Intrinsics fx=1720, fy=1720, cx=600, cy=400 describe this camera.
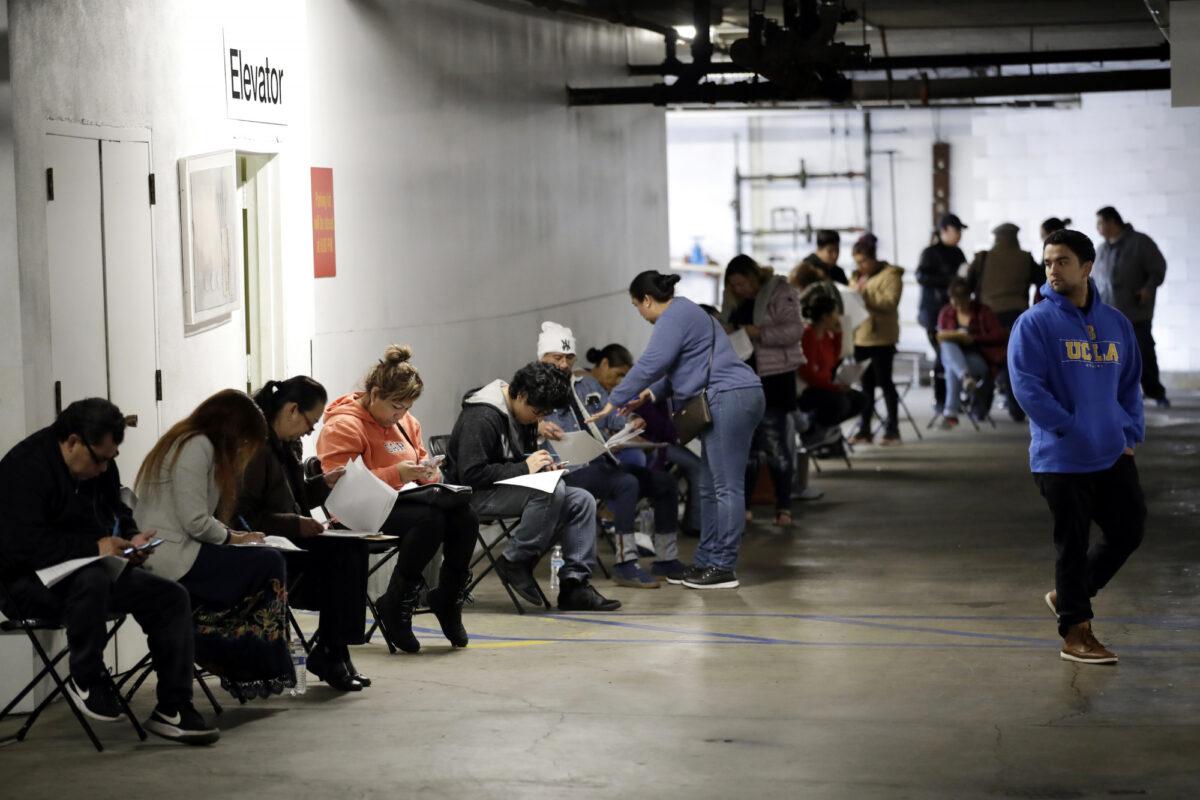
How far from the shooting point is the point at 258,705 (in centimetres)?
550

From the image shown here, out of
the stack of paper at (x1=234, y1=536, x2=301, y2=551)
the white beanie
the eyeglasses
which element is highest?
the white beanie

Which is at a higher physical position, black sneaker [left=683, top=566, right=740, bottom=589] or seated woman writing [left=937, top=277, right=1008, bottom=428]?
seated woman writing [left=937, top=277, right=1008, bottom=428]

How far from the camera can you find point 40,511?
15.8 ft

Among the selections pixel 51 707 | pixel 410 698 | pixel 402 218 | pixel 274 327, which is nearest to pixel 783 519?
pixel 402 218

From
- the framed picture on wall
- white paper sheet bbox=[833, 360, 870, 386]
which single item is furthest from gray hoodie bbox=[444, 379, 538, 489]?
white paper sheet bbox=[833, 360, 870, 386]

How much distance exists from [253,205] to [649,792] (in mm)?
3663

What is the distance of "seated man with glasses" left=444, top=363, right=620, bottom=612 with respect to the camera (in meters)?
6.79

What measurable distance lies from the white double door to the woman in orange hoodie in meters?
0.68

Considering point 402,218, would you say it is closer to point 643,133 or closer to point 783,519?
point 783,519

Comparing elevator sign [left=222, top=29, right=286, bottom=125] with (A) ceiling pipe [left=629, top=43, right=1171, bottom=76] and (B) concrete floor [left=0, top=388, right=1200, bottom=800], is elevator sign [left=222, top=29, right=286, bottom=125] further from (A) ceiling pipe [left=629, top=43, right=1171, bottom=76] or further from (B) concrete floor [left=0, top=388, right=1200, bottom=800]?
(A) ceiling pipe [left=629, top=43, right=1171, bottom=76]

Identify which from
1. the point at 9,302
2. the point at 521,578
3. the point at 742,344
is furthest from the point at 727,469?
the point at 9,302

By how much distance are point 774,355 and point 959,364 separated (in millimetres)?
5153

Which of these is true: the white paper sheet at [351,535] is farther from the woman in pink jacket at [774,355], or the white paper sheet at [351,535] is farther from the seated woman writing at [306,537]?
the woman in pink jacket at [774,355]

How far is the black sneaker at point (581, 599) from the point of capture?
7.06 meters
